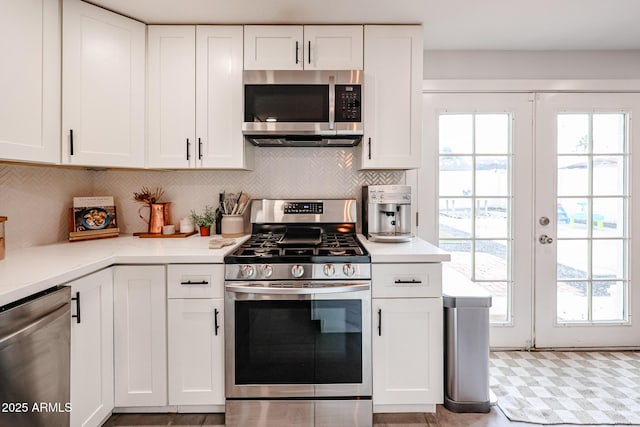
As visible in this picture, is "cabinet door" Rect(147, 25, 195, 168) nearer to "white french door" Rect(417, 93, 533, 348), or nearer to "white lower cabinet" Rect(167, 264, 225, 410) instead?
"white lower cabinet" Rect(167, 264, 225, 410)

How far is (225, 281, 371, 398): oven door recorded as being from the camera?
1774 millimetres

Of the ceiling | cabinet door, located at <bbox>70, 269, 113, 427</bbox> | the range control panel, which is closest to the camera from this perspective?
cabinet door, located at <bbox>70, 269, 113, 427</bbox>

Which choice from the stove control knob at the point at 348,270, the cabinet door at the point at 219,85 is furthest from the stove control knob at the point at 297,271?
the cabinet door at the point at 219,85

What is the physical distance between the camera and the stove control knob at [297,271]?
69.6 inches

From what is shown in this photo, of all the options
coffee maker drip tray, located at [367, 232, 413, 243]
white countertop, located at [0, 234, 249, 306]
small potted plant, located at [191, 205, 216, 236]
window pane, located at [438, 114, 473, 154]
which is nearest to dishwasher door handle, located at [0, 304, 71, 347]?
white countertop, located at [0, 234, 249, 306]

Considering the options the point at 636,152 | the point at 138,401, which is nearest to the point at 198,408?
the point at 138,401

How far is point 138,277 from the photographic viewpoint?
179cm

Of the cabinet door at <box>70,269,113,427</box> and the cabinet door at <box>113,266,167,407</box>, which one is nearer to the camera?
the cabinet door at <box>70,269,113,427</box>

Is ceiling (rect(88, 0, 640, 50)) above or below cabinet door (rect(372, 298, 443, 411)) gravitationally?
above

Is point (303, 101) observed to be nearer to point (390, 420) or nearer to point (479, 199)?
point (479, 199)

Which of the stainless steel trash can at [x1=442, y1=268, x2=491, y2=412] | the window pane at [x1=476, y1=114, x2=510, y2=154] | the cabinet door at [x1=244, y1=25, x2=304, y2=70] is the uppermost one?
the cabinet door at [x1=244, y1=25, x2=304, y2=70]

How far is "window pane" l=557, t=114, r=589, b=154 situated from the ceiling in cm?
55

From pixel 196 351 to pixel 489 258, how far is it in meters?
2.17

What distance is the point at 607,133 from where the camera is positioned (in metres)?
2.67
